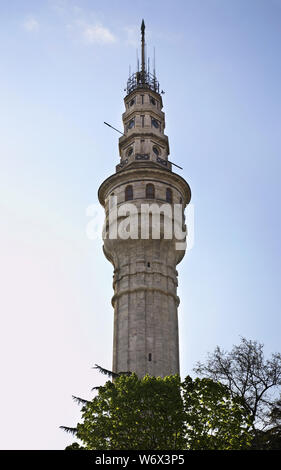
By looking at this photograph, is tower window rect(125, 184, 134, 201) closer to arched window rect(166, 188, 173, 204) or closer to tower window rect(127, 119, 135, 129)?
arched window rect(166, 188, 173, 204)

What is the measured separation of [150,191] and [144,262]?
7177 mm

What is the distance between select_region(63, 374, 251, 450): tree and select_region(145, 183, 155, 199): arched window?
83.1 ft

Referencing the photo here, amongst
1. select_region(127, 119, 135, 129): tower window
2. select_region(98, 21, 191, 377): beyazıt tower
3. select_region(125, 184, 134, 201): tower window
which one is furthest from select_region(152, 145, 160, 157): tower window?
select_region(125, 184, 134, 201): tower window

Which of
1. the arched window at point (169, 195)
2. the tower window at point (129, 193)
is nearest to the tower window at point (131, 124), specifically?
the tower window at point (129, 193)

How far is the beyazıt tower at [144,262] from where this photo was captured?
1939 inches

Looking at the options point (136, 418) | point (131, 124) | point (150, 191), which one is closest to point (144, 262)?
point (150, 191)

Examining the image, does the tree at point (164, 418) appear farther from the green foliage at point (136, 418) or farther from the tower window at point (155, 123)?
the tower window at point (155, 123)

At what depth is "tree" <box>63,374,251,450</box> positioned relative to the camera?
30.6 metres

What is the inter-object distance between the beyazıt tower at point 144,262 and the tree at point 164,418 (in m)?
15.5

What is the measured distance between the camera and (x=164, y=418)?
3111 centimetres

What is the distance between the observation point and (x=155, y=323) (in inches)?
1980
